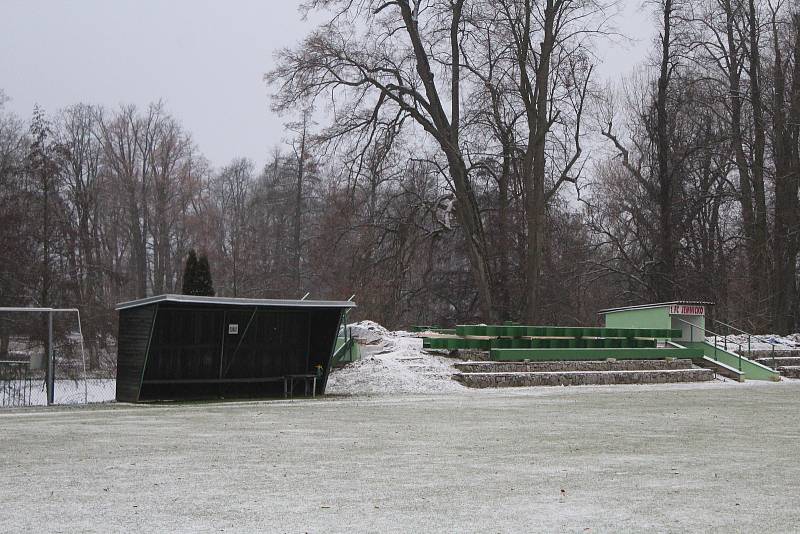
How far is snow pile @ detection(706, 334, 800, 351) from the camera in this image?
3276 centimetres

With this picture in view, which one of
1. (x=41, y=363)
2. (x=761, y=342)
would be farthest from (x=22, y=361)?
(x=761, y=342)

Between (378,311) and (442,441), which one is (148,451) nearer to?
(442,441)

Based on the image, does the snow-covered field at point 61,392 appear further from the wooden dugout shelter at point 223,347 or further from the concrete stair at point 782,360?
the concrete stair at point 782,360

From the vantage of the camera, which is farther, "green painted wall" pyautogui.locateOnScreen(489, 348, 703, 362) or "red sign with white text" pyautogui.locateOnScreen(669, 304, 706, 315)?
"red sign with white text" pyautogui.locateOnScreen(669, 304, 706, 315)

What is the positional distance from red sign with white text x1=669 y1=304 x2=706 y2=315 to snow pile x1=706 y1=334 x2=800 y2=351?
4.42 feet

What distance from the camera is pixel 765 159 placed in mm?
40688

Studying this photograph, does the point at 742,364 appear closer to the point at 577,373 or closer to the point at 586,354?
the point at 586,354

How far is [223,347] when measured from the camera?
70.4 feet

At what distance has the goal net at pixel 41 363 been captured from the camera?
22.6 metres

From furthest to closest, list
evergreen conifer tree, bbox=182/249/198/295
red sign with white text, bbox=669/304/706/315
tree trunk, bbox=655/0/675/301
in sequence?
1. tree trunk, bbox=655/0/675/301
2. evergreen conifer tree, bbox=182/249/198/295
3. red sign with white text, bbox=669/304/706/315

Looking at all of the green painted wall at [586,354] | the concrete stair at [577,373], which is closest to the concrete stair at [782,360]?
the green painted wall at [586,354]

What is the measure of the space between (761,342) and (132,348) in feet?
77.4

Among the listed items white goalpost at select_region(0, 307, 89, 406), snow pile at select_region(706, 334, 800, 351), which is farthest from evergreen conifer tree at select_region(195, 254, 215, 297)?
snow pile at select_region(706, 334, 800, 351)

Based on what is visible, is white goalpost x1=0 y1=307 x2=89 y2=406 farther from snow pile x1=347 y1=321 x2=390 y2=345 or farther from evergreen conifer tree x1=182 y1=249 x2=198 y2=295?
snow pile x1=347 y1=321 x2=390 y2=345
